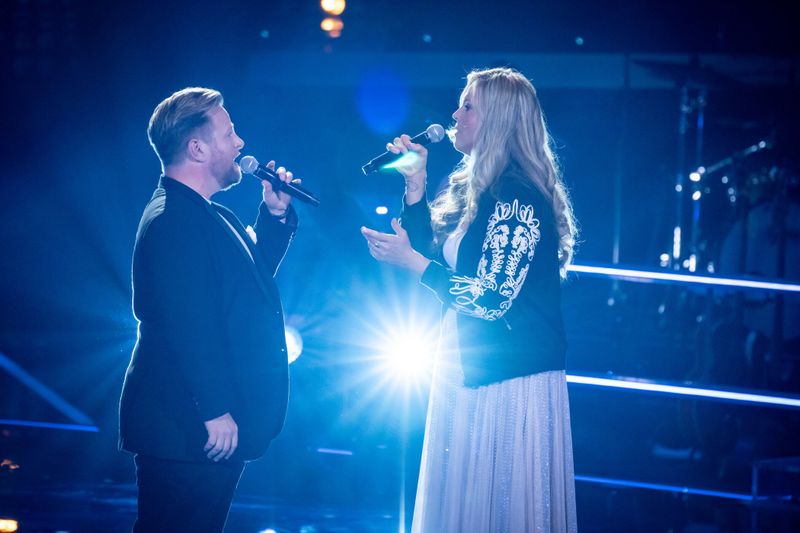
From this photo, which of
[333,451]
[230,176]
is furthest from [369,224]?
[230,176]

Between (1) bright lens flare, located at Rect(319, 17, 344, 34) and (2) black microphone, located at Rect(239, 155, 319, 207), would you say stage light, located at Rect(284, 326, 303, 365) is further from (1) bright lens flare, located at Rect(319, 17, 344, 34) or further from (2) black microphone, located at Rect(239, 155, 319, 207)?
(1) bright lens flare, located at Rect(319, 17, 344, 34)

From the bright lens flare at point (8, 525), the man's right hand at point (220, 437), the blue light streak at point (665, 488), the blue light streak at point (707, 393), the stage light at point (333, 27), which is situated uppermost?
the stage light at point (333, 27)

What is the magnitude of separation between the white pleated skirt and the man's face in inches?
33.1

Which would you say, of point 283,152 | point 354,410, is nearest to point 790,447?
point 354,410

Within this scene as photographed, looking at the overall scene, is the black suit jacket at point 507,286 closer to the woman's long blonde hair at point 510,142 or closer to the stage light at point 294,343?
the woman's long blonde hair at point 510,142

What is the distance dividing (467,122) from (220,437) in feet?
3.67

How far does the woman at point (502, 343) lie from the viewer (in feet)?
7.14

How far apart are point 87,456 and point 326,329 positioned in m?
1.55

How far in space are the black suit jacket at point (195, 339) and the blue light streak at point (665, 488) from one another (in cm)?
276

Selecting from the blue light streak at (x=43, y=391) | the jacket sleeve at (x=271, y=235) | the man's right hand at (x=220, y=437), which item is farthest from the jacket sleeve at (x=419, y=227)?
the blue light streak at (x=43, y=391)

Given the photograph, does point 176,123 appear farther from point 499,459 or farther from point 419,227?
→ point 499,459

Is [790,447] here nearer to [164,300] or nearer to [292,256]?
[292,256]

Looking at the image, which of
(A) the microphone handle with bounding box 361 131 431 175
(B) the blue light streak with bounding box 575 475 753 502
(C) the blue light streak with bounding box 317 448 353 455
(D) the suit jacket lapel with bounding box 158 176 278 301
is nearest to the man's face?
(D) the suit jacket lapel with bounding box 158 176 278 301

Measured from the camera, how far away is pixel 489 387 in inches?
88.3
